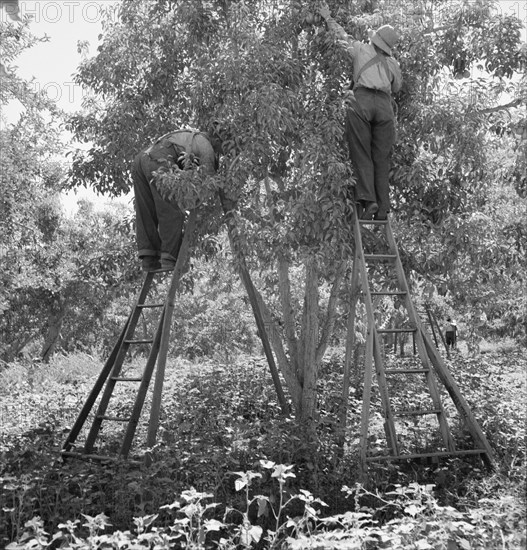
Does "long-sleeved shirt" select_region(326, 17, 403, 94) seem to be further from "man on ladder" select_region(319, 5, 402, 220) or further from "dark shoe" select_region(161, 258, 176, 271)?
"dark shoe" select_region(161, 258, 176, 271)

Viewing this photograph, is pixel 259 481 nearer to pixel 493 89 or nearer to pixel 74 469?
pixel 74 469

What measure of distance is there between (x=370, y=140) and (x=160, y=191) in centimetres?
209

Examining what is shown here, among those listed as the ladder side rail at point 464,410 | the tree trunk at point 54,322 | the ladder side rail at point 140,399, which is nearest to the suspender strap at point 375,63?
the ladder side rail at point 464,410

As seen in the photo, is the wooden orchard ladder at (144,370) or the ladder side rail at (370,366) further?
the wooden orchard ladder at (144,370)

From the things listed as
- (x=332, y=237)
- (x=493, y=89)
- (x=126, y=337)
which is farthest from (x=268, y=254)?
(x=493, y=89)

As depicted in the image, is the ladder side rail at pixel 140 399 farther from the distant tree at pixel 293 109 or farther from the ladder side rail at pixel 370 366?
the ladder side rail at pixel 370 366

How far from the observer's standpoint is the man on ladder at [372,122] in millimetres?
6816

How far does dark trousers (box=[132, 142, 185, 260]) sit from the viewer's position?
6961mm

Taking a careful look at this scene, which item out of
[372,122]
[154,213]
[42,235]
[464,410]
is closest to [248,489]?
[464,410]

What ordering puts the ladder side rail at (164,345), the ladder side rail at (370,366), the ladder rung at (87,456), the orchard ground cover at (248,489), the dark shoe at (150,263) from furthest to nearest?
1. the dark shoe at (150,263)
2. the ladder side rail at (164,345)
3. the ladder rung at (87,456)
4. the ladder side rail at (370,366)
5. the orchard ground cover at (248,489)

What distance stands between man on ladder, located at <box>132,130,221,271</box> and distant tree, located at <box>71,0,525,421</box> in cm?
25

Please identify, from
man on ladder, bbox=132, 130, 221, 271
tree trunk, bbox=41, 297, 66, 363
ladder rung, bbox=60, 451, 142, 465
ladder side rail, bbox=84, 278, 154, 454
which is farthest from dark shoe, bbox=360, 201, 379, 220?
tree trunk, bbox=41, 297, 66, 363

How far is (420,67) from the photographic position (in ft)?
25.8

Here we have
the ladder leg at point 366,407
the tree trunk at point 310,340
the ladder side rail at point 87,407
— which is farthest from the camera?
the tree trunk at point 310,340
